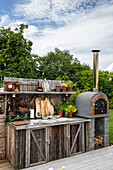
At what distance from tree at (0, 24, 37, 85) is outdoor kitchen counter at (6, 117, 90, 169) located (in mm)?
7102

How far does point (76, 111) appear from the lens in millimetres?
5090

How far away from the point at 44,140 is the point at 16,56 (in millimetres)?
8448

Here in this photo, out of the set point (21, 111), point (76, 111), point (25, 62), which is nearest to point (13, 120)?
point (21, 111)

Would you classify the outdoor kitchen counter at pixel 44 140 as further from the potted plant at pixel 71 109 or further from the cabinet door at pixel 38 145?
the potted plant at pixel 71 109

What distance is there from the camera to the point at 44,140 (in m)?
3.91

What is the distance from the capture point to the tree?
1097 centimetres

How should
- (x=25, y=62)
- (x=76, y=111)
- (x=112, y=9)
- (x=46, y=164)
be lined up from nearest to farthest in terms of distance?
(x=46, y=164), (x=76, y=111), (x=112, y=9), (x=25, y=62)

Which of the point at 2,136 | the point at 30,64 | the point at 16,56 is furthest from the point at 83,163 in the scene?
the point at 30,64

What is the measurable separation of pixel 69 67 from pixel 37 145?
13927mm

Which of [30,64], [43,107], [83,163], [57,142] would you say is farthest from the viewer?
[30,64]

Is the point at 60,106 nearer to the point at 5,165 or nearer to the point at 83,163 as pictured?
the point at 83,163

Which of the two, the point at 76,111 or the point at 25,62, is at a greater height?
the point at 25,62

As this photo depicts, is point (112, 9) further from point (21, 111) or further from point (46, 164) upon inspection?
point (46, 164)

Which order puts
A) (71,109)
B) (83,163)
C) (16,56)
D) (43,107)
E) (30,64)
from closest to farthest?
(83,163) < (43,107) < (71,109) < (16,56) < (30,64)
